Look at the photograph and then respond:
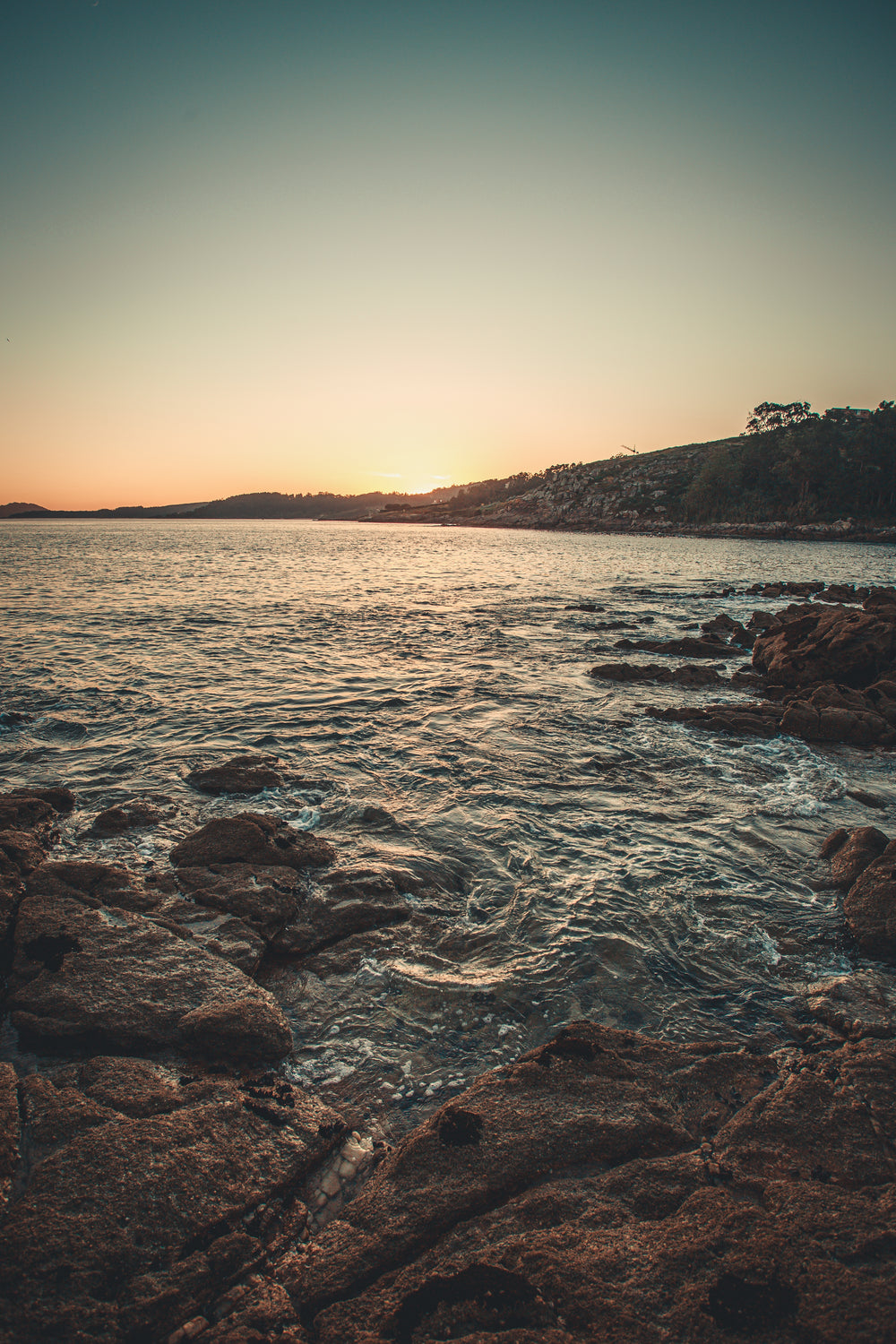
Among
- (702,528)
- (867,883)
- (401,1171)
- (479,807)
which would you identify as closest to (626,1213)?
(401,1171)

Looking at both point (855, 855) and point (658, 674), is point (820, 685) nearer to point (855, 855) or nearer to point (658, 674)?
point (658, 674)

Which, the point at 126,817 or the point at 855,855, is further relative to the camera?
the point at 126,817

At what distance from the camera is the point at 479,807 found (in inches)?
333

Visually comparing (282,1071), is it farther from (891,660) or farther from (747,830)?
(891,660)

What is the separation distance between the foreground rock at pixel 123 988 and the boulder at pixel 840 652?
14.5 metres

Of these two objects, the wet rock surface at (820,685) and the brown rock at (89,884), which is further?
the wet rock surface at (820,685)

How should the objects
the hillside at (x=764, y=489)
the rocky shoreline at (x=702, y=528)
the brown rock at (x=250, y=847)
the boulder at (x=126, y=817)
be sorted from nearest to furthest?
the brown rock at (x=250, y=847), the boulder at (x=126, y=817), the rocky shoreline at (x=702, y=528), the hillside at (x=764, y=489)

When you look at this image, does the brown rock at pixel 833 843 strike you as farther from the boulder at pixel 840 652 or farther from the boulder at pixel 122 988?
the boulder at pixel 840 652

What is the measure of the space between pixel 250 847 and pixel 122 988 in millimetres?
2265

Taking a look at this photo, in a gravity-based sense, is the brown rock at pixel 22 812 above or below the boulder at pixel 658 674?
below

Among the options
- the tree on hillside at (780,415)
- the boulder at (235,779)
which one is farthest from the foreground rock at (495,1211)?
the tree on hillside at (780,415)

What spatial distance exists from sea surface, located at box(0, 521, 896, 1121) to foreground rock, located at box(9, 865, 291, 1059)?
1.51ft

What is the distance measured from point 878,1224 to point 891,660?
14.6m

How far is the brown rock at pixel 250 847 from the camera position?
21.4 feet
